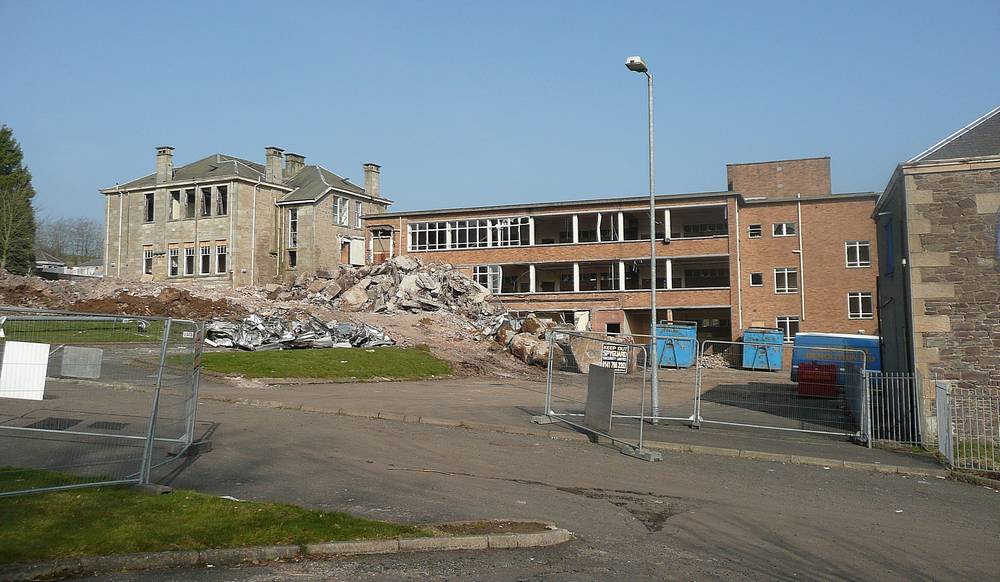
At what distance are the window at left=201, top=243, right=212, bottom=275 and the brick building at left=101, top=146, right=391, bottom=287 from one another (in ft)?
0.23

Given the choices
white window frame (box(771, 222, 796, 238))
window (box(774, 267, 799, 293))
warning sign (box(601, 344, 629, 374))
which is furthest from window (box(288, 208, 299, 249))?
warning sign (box(601, 344, 629, 374))

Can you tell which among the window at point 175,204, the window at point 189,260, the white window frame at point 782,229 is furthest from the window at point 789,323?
the window at point 175,204

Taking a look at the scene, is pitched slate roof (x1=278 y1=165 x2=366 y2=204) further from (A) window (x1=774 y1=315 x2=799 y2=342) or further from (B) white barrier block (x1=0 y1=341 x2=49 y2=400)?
(B) white barrier block (x1=0 y1=341 x2=49 y2=400)

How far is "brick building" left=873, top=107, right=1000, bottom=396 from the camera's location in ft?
54.0

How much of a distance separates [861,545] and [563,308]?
45778 mm

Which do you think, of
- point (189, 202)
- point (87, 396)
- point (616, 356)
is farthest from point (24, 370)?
point (189, 202)

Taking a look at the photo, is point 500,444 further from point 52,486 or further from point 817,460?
point 52,486

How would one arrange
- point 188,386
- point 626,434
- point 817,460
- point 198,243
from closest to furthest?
point 188,386
point 817,460
point 626,434
point 198,243

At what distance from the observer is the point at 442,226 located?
58.0 m

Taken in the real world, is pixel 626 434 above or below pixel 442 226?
below

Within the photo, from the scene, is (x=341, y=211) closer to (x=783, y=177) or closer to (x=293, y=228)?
(x=293, y=228)

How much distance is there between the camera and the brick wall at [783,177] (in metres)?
63.0

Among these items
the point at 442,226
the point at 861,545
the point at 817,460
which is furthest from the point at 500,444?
the point at 442,226

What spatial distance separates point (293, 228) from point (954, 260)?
1821 inches
